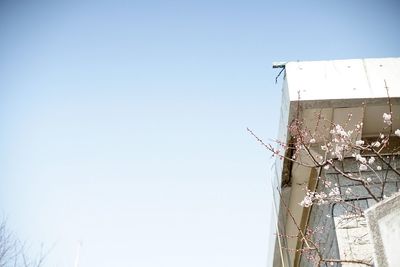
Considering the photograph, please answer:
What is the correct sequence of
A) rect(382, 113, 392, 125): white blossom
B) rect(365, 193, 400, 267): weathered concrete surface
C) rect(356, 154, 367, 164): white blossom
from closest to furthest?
rect(365, 193, 400, 267): weathered concrete surface < rect(382, 113, 392, 125): white blossom < rect(356, 154, 367, 164): white blossom

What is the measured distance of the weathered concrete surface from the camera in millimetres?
1768

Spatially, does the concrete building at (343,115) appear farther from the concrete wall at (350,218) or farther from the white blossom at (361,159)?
the white blossom at (361,159)

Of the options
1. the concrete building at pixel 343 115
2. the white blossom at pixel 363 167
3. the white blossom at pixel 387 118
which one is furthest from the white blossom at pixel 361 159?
the white blossom at pixel 387 118

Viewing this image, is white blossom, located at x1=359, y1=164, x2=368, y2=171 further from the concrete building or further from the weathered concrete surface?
the weathered concrete surface

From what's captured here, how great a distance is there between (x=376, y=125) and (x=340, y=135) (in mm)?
716

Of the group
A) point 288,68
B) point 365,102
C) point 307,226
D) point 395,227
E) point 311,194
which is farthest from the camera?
point 307,226

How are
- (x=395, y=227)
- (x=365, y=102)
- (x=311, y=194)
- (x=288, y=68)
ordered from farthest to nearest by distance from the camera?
(x=311, y=194), (x=288, y=68), (x=365, y=102), (x=395, y=227)

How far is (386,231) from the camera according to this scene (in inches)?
72.6

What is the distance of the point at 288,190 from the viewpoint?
5.80m

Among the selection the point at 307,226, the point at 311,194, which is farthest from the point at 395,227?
the point at 307,226

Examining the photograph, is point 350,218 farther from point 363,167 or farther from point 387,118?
point 387,118

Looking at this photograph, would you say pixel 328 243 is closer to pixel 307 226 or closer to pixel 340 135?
pixel 307 226

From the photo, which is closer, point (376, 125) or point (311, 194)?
point (376, 125)

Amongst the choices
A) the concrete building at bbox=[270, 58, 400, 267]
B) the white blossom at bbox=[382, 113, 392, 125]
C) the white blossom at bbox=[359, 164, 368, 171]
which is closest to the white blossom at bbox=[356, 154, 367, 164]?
the white blossom at bbox=[359, 164, 368, 171]
